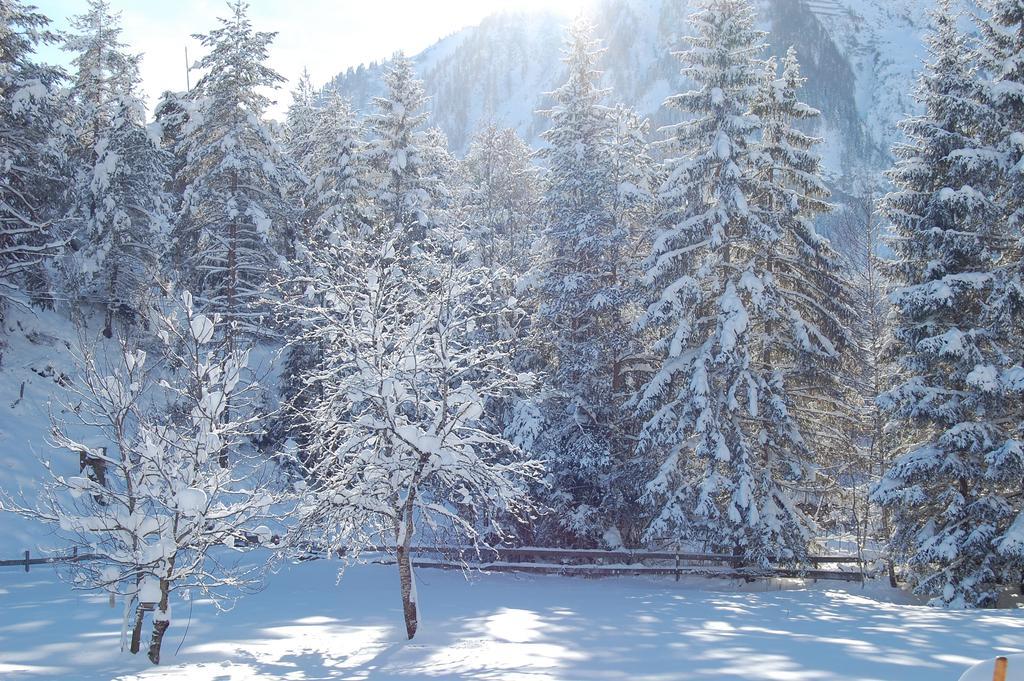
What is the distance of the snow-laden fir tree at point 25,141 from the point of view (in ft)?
79.7

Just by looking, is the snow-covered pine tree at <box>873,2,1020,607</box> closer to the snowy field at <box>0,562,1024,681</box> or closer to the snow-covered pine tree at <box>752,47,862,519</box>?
the snow-covered pine tree at <box>752,47,862,519</box>

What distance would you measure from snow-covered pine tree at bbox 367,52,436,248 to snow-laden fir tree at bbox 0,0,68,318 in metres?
11.4

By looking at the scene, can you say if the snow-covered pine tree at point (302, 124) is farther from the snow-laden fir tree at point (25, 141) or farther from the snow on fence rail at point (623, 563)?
the snow on fence rail at point (623, 563)

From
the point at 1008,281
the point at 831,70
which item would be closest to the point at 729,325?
the point at 1008,281

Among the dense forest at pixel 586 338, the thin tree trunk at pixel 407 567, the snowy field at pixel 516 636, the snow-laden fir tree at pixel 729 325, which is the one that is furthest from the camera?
the snow-laden fir tree at pixel 729 325

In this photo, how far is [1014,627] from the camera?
12008 mm

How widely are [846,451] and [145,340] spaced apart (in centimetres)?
2651

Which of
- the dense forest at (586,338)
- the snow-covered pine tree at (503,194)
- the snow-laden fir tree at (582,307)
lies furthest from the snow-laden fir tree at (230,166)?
the snow-covered pine tree at (503,194)

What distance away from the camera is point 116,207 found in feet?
97.5

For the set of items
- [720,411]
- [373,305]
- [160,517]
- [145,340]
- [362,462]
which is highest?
[145,340]

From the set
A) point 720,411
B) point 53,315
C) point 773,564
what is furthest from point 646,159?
point 53,315

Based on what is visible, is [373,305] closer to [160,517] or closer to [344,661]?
[160,517]

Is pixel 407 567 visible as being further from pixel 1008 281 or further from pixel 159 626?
pixel 1008 281

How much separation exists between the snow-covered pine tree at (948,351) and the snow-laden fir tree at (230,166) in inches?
A: 757
